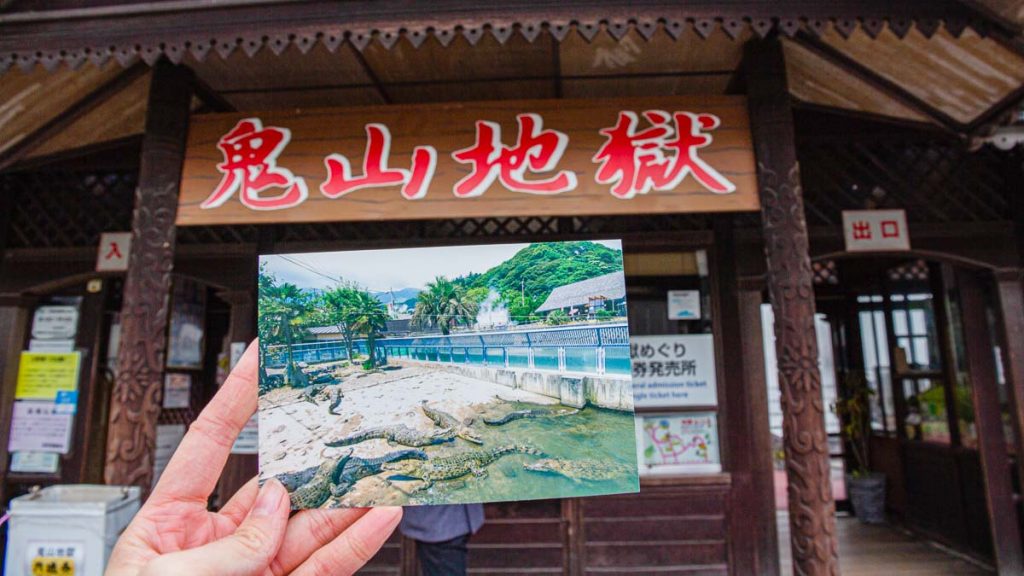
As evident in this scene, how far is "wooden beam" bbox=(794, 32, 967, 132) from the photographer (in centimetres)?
374

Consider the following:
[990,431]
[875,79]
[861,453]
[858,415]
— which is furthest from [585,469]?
[861,453]

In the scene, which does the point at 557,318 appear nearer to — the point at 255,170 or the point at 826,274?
the point at 255,170

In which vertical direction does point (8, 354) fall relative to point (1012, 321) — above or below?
below

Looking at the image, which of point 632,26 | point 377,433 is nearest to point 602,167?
point 632,26

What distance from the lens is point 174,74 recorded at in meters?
3.77

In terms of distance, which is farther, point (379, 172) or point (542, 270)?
point (379, 172)

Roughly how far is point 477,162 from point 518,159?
0.26 meters

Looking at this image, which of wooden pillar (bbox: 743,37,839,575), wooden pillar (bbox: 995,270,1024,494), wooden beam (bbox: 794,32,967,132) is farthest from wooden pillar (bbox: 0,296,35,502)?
wooden pillar (bbox: 995,270,1024,494)

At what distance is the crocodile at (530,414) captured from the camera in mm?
1403

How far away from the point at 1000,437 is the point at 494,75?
18.0ft

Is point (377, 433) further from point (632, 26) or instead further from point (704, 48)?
point (704, 48)

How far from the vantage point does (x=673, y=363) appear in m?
4.90

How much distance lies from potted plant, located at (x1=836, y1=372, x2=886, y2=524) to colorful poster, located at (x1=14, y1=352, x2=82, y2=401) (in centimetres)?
871

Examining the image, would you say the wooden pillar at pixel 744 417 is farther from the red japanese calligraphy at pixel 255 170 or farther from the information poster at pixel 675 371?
the red japanese calligraphy at pixel 255 170
